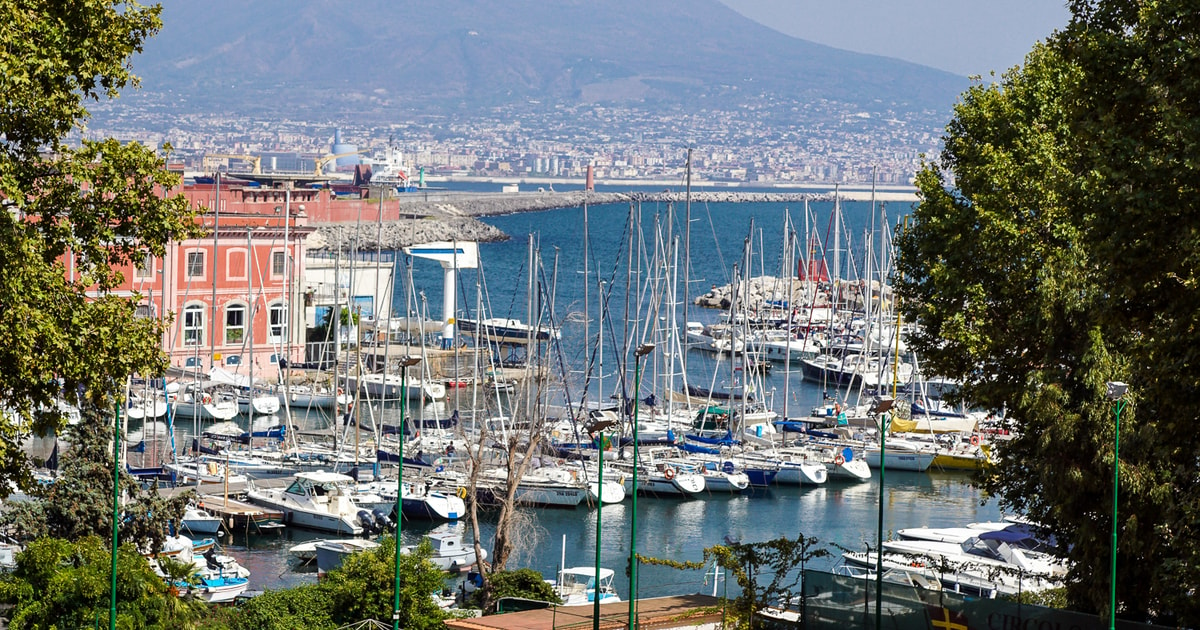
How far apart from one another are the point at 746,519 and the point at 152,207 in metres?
22.0

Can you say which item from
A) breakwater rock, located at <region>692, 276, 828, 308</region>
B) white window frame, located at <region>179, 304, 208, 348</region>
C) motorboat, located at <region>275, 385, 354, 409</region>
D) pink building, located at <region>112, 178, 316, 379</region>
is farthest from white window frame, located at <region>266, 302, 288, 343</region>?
breakwater rock, located at <region>692, 276, 828, 308</region>

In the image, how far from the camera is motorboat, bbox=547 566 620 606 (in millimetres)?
22203

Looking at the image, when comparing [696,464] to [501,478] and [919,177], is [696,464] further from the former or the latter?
[919,177]

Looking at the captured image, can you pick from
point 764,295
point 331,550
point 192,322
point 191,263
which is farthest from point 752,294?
point 331,550

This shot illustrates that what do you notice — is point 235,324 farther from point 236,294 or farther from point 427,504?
point 427,504

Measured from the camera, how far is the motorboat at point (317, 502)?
2919cm

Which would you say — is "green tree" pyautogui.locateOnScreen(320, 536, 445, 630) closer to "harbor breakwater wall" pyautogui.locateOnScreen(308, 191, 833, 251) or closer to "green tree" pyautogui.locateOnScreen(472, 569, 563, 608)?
"green tree" pyautogui.locateOnScreen(472, 569, 563, 608)

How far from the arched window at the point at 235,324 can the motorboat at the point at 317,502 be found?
17.2 metres

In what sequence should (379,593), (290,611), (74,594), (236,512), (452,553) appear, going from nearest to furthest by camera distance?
(74,594) < (379,593) < (290,611) < (452,553) < (236,512)

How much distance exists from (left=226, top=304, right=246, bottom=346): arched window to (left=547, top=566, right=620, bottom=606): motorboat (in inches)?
1011

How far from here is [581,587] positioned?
75.2ft

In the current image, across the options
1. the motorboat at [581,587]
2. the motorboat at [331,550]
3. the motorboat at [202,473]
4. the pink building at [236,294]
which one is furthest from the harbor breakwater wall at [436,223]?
the motorboat at [581,587]

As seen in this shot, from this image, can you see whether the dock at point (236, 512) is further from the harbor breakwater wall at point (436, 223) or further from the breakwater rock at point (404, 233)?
the breakwater rock at point (404, 233)

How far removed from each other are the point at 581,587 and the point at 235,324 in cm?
2721
